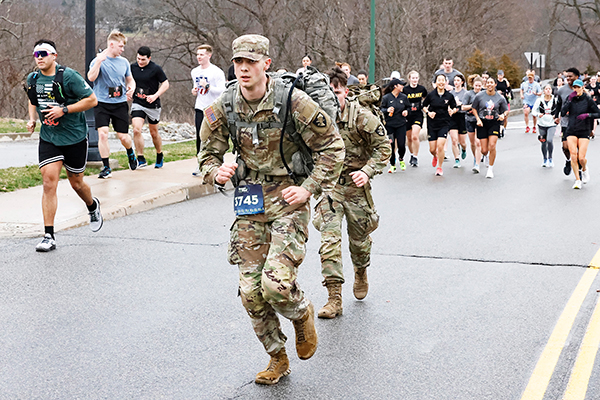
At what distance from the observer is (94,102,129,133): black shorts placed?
453 inches

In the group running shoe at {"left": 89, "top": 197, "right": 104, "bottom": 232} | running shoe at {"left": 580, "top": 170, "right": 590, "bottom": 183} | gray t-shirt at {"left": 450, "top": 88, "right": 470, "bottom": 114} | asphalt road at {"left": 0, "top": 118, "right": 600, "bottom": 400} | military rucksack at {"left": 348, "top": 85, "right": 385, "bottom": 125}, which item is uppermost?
gray t-shirt at {"left": 450, "top": 88, "right": 470, "bottom": 114}

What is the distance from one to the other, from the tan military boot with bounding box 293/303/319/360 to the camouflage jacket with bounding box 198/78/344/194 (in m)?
0.71

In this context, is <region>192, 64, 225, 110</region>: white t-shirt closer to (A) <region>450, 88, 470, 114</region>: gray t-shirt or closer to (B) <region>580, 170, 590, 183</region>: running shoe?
(A) <region>450, 88, 470, 114</region>: gray t-shirt

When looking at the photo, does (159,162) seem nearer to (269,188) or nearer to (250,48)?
(269,188)

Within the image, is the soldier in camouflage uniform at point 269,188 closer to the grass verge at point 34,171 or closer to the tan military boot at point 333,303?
the tan military boot at point 333,303

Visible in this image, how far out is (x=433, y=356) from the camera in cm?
482

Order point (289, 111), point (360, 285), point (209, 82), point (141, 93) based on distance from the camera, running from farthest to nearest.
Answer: point (141, 93), point (209, 82), point (360, 285), point (289, 111)

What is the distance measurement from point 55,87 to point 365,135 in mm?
3422

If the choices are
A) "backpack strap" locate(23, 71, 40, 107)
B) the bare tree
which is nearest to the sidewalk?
"backpack strap" locate(23, 71, 40, 107)

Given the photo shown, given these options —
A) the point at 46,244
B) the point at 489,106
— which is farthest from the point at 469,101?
the point at 46,244

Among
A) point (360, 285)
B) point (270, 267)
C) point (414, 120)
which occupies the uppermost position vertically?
point (414, 120)

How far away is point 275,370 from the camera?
4.37 metres

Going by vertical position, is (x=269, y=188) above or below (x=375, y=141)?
below

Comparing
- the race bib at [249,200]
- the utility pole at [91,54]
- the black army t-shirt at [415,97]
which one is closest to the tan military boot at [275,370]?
the race bib at [249,200]
